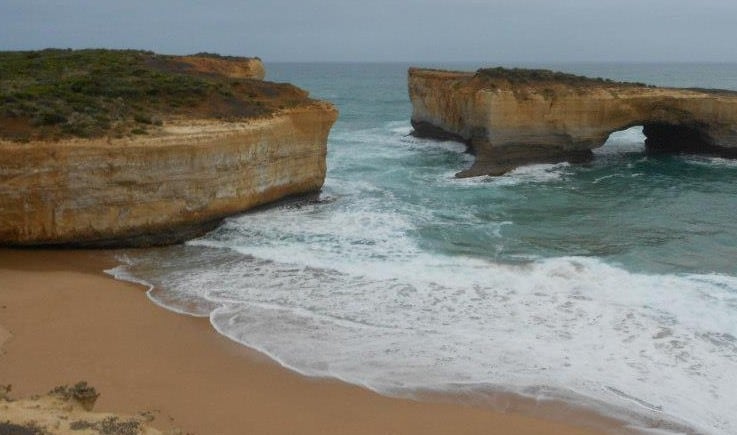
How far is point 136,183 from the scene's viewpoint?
15609mm

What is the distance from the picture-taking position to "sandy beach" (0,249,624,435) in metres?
8.41

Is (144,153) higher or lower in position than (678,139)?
lower

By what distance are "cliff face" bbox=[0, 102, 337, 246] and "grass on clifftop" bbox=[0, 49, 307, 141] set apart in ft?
1.97

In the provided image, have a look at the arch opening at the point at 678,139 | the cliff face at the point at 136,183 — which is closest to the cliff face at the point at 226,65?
the cliff face at the point at 136,183

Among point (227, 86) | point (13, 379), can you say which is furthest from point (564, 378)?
point (227, 86)

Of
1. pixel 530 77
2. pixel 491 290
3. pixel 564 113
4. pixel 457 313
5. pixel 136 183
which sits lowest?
pixel 457 313

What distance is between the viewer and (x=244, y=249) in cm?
1572

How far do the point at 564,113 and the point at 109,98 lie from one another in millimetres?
17883

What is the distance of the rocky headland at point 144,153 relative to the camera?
48.6 feet

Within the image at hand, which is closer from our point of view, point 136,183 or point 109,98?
point 136,183

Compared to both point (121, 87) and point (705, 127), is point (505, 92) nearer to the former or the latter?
point (705, 127)

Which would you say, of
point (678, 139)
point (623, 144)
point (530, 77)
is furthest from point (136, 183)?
point (623, 144)

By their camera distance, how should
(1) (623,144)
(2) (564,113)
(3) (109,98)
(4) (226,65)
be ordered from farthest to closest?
(1) (623,144) → (4) (226,65) → (2) (564,113) → (3) (109,98)

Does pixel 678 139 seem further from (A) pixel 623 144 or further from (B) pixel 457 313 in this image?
(B) pixel 457 313
